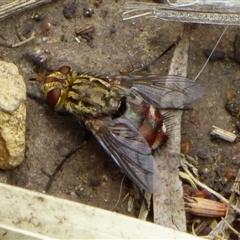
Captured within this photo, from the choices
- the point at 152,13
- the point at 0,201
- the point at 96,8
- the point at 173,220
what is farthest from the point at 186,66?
the point at 0,201

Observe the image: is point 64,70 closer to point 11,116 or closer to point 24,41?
point 24,41

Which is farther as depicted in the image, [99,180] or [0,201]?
[99,180]

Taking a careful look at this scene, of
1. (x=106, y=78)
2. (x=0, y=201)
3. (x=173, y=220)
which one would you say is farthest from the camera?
(x=106, y=78)

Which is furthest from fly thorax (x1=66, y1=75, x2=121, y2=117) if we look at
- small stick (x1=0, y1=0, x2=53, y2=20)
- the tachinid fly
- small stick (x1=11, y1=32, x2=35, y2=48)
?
small stick (x1=0, y1=0, x2=53, y2=20)

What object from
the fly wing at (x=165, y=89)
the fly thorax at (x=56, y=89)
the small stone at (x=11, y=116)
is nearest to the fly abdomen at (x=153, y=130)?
the fly wing at (x=165, y=89)

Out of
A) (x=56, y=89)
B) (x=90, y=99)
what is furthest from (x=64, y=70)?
(x=90, y=99)

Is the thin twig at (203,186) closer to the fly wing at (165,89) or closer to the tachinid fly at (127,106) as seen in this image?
the tachinid fly at (127,106)

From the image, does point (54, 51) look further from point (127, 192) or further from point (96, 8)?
point (127, 192)

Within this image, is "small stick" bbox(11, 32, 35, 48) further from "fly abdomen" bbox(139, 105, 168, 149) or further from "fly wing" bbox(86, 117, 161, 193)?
"fly abdomen" bbox(139, 105, 168, 149)
